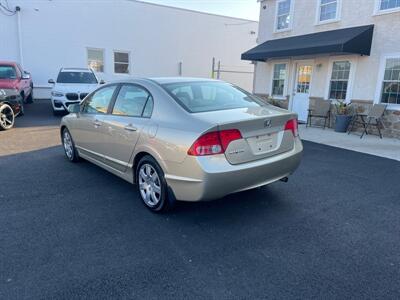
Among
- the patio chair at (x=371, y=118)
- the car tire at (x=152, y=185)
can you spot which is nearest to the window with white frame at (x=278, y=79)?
the patio chair at (x=371, y=118)

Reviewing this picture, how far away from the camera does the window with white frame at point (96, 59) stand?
17.1 metres

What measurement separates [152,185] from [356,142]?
675 centimetres

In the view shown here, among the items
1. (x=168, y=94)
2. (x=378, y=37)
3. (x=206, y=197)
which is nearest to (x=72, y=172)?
(x=168, y=94)

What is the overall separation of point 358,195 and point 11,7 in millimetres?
17247

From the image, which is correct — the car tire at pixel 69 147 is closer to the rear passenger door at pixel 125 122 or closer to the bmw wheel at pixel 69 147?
the bmw wheel at pixel 69 147

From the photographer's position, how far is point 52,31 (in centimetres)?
1590

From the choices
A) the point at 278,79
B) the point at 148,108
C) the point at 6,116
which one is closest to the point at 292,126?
the point at 148,108

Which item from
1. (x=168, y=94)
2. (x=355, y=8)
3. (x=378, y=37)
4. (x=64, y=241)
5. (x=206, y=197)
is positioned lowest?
(x=64, y=241)

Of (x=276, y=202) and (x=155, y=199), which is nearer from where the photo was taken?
(x=155, y=199)

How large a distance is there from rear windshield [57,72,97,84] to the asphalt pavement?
310 inches

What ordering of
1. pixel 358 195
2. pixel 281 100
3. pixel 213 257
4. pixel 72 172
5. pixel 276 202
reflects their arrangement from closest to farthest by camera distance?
pixel 213 257 → pixel 276 202 → pixel 358 195 → pixel 72 172 → pixel 281 100

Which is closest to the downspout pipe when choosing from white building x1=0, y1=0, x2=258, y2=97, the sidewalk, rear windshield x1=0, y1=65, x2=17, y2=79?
white building x1=0, y1=0, x2=258, y2=97

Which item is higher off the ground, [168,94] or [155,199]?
[168,94]

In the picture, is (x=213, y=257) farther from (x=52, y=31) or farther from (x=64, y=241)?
(x=52, y=31)
